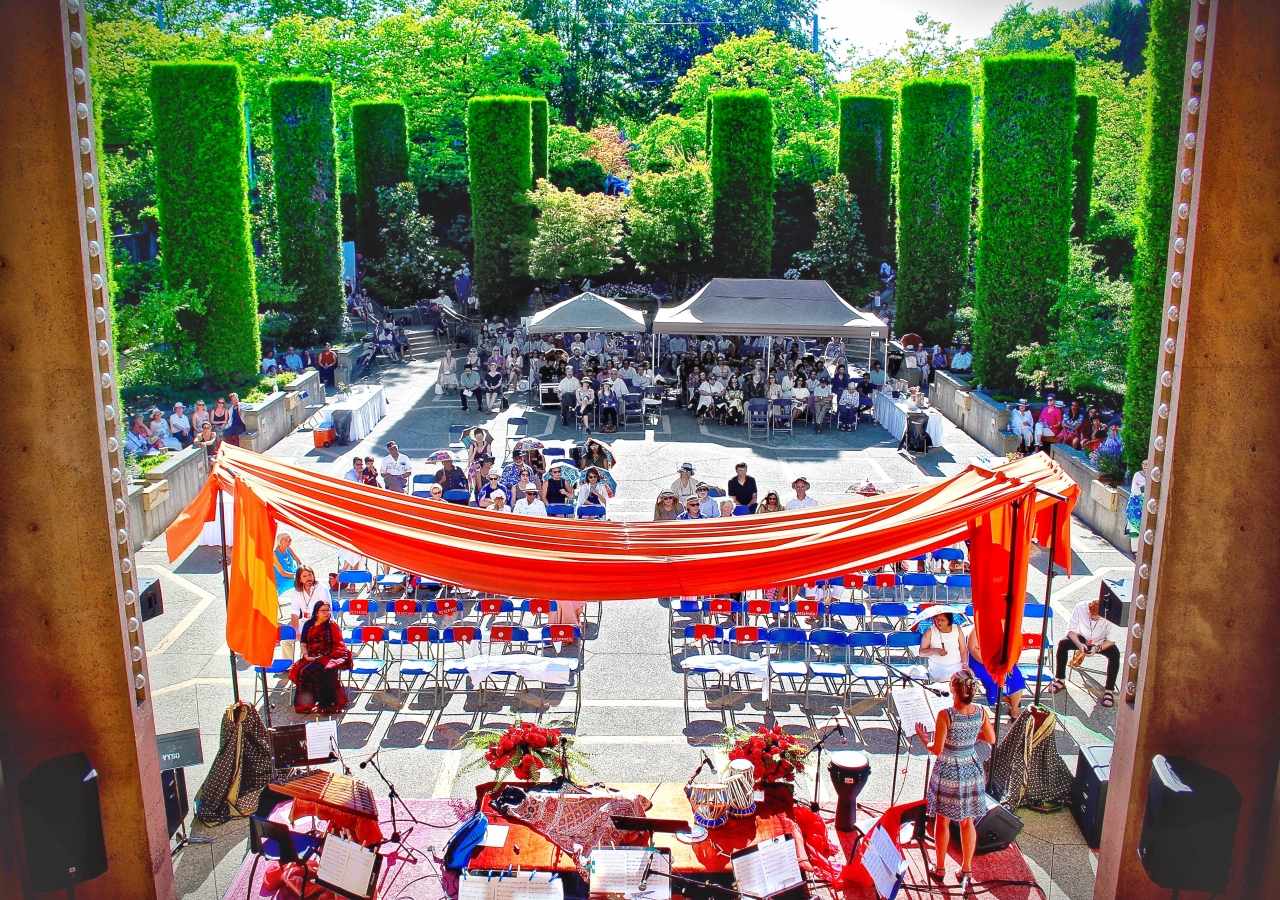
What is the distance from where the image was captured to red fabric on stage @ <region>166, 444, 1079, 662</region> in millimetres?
6695

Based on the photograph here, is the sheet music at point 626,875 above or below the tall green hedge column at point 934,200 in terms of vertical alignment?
below

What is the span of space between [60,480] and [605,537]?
3292mm

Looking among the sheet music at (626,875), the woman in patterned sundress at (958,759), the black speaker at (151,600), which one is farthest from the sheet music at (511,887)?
the black speaker at (151,600)

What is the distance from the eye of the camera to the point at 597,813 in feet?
23.2

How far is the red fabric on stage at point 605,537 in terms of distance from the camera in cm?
670

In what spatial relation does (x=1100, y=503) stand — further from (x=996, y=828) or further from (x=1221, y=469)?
(x=1221, y=469)

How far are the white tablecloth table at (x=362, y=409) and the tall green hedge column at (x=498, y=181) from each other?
1025 cm

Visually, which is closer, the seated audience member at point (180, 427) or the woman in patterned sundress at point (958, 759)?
the woman in patterned sundress at point (958, 759)

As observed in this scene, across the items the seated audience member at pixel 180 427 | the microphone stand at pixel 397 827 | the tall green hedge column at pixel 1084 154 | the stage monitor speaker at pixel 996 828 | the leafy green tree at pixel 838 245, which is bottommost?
the microphone stand at pixel 397 827

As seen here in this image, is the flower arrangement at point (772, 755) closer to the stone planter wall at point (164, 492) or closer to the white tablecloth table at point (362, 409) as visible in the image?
the stone planter wall at point (164, 492)

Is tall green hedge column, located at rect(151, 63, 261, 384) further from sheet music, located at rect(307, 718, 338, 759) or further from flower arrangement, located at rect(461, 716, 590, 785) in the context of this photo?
flower arrangement, located at rect(461, 716, 590, 785)

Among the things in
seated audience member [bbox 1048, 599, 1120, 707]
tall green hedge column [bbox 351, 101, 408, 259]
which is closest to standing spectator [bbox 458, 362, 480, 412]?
seated audience member [bbox 1048, 599, 1120, 707]

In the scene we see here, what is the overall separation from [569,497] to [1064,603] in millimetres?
6170

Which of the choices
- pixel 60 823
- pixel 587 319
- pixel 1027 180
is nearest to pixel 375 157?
pixel 587 319
